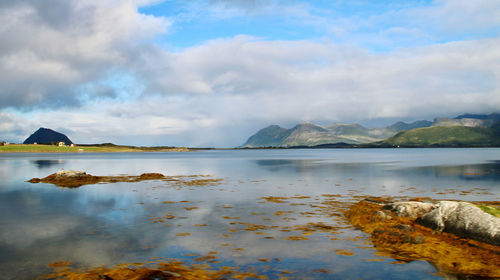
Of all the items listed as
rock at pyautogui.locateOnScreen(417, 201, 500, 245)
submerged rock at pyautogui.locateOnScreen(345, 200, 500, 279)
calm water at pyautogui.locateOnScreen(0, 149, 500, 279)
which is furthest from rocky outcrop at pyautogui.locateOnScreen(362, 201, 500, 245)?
calm water at pyautogui.locateOnScreen(0, 149, 500, 279)

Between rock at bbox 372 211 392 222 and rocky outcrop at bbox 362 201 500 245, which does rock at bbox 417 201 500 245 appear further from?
rock at bbox 372 211 392 222

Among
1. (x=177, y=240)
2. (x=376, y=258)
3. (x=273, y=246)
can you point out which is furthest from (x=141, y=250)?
(x=376, y=258)

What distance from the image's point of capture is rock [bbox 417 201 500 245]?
590 inches

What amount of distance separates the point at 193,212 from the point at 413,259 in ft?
50.4

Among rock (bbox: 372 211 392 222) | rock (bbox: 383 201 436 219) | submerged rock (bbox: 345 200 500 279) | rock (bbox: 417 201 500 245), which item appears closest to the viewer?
submerged rock (bbox: 345 200 500 279)

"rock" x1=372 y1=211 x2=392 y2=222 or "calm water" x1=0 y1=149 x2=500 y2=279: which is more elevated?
"rock" x1=372 y1=211 x2=392 y2=222

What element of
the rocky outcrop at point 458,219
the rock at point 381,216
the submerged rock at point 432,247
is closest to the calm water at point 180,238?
the submerged rock at point 432,247

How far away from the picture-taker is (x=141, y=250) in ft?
47.2

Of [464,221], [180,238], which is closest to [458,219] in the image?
[464,221]

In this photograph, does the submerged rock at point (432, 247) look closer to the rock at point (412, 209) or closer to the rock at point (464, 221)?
the rock at point (464, 221)

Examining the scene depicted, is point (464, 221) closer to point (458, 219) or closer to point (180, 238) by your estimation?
point (458, 219)

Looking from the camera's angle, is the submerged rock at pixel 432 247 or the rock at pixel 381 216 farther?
the rock at pixel 381 216

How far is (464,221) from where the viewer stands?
16.2m

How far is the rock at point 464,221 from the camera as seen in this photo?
15.0 meters
